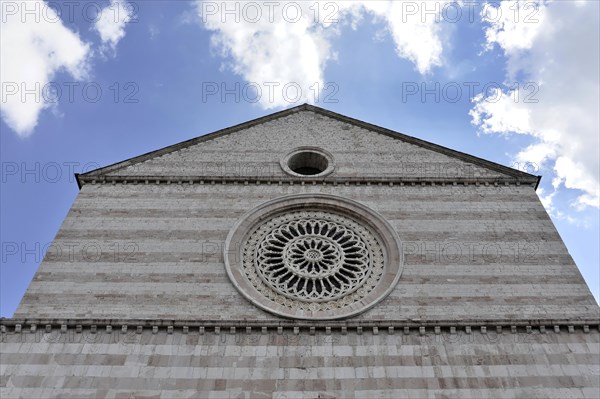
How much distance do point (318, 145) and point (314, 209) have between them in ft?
8.31

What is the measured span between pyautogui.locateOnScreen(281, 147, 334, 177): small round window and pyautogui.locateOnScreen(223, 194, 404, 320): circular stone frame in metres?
1.42

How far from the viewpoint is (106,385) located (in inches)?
371

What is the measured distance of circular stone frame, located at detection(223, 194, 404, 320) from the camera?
10919 mm

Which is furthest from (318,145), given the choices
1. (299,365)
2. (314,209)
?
(299,365)

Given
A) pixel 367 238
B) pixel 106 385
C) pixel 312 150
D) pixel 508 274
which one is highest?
pixel 312 150

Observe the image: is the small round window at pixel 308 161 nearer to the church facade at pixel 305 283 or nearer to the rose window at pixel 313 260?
the church facade at pixel 305 283

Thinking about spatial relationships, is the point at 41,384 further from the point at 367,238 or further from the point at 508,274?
the point at 508,274

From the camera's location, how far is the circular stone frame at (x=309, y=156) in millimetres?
14176

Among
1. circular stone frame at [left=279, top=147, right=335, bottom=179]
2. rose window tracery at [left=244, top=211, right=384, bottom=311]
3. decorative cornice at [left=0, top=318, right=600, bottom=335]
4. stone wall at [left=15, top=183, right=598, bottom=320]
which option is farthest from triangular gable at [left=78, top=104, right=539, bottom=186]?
decorative cornice at [left=0, top=318, right=600, bottom=335]

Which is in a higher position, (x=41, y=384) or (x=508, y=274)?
(x=508, y=274)

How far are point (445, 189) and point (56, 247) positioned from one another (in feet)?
28.1

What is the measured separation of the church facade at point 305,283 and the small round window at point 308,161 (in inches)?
1.6

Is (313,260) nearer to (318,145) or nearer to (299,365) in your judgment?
(299,365)

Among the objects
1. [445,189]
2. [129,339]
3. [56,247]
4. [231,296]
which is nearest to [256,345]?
[231,296]
